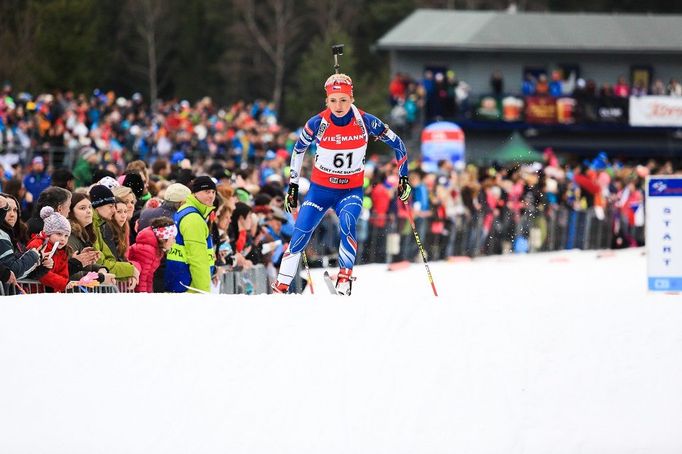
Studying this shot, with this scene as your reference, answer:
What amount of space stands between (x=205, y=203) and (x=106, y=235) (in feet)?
2.90

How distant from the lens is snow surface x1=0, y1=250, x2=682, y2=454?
25.5 ft

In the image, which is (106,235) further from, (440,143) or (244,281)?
(440,143)

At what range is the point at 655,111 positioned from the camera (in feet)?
154

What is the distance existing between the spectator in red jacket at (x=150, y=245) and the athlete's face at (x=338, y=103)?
1758mm

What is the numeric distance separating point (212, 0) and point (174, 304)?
6377 centimetres

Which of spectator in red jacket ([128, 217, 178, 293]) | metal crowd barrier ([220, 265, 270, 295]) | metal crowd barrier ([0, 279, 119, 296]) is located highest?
spectator in red jacket ([128, 217, 178, 293])

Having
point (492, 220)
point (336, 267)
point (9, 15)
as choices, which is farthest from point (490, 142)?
point (336, 267)

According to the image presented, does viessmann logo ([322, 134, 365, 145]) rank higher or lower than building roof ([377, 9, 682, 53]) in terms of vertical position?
lower

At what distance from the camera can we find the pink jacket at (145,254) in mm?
10656

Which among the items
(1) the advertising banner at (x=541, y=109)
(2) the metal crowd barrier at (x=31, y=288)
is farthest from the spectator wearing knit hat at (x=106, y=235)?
(1) the advertising banner at (x=541, y=109)

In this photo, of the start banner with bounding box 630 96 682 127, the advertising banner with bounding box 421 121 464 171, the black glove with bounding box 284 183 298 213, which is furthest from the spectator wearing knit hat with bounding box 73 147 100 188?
the start banner with bounding box 630 96 682 127

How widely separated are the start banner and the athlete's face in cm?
3633

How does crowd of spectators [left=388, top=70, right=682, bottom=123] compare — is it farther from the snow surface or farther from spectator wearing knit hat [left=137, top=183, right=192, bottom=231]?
the snow surface

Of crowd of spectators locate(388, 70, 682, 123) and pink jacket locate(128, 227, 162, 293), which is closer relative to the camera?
pink jacket locate(128, 227, 162, 293)
